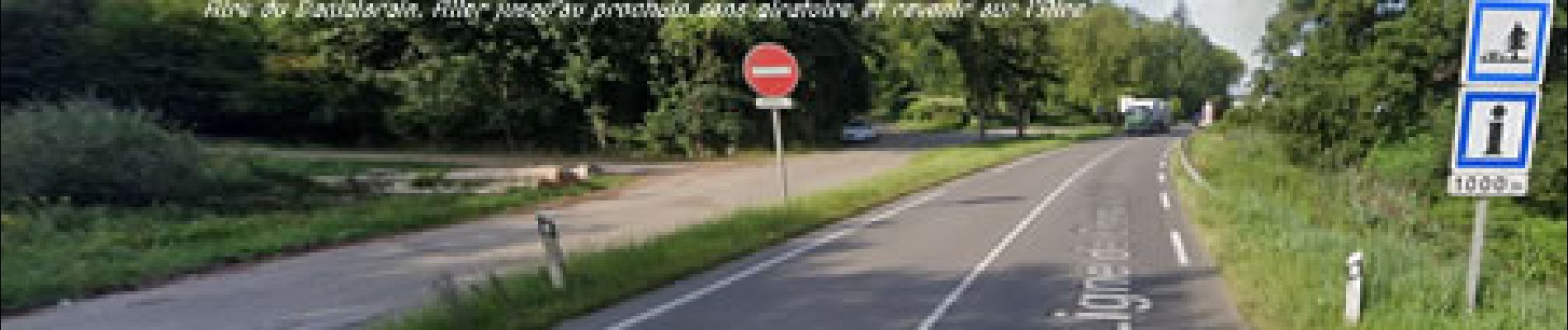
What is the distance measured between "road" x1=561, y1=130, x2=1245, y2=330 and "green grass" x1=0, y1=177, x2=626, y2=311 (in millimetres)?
7812

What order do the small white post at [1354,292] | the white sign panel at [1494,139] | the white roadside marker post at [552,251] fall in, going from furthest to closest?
the white roadside marker post at [552,251] → the small white post at [1354,292] → the white sign panel at [1494,139]

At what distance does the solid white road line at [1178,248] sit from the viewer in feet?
33.2

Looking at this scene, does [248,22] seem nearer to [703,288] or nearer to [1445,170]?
[703,288]

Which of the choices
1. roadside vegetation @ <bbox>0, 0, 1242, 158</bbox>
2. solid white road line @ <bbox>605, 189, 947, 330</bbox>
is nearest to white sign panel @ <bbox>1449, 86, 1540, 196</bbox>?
solid white road line @ <bbox>605, 189, 947, 330</bbox>

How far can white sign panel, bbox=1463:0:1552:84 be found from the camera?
20.1 ft

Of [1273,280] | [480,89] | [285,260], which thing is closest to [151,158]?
[285,260]

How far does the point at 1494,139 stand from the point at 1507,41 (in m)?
0.74

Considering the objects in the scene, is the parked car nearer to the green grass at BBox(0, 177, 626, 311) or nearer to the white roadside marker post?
the green grass at BBox(0, 177, 626, 311)

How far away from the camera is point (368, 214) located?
16641 millimetres

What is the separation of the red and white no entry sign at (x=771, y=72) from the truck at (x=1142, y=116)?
160 feet

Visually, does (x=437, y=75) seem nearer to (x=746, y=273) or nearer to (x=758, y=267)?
(x=758, y=267)

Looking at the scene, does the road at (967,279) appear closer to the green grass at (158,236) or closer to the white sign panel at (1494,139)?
the white sign panel at (1494,139)

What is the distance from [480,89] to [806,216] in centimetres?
2035

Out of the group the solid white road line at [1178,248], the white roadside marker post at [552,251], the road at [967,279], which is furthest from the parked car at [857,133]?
the white roadside marker post at [552,251]
